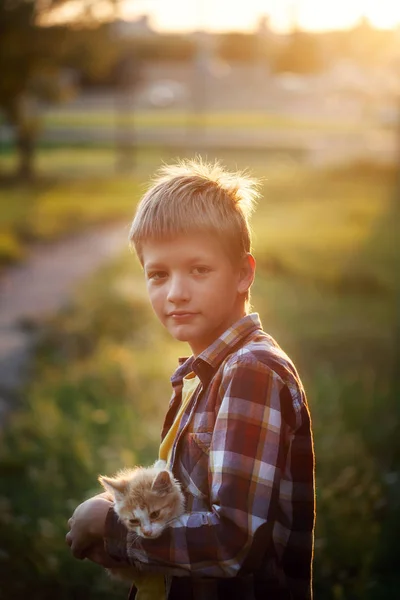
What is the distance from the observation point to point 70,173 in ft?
82.4

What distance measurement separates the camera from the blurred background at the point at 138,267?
4.61 metres

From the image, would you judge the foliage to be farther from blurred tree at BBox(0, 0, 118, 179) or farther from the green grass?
the green grass

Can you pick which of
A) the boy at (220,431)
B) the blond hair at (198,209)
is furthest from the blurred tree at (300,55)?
the boy at (220,431)

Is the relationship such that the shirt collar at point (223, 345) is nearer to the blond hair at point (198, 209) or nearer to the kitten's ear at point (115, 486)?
the blond hair at point (198, 209)

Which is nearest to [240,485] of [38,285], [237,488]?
[237,488]

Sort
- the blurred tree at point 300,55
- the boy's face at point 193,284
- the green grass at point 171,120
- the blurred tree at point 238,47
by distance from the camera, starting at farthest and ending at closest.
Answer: the green grass at point 171,120 < the blurred tree at point 238,47 < the blurred tree at point 300,55 < the boy's face at point 193,284

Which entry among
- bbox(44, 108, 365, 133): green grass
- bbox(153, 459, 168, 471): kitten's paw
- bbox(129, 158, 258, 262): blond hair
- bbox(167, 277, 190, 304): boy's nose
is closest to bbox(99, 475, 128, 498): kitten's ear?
bbox(153, 459, 168, 471): kitten's paw

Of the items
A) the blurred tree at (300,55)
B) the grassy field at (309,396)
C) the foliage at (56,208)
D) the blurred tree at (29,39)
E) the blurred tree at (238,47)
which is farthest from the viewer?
the foliage at (56,208)

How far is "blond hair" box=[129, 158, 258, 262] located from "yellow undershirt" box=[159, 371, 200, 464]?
319 mm

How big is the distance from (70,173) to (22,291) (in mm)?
14806

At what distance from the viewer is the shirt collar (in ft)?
6.38

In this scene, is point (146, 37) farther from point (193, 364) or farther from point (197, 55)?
point (193, 364)

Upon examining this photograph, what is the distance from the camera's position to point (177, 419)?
205 centimetres

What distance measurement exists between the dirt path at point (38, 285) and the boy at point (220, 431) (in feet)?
14.6
